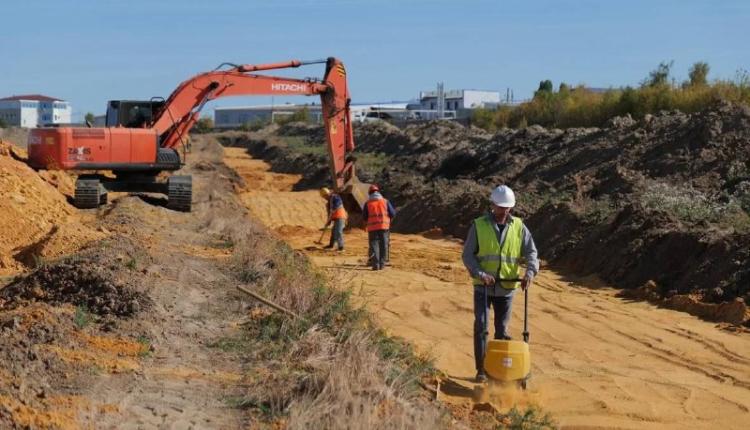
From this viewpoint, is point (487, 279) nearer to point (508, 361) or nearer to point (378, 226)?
point (508, 361)

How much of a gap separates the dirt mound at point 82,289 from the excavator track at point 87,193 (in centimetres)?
1143

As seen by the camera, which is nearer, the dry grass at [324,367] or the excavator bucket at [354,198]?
the dry grass at [324,367]

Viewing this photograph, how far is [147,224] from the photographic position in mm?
20156

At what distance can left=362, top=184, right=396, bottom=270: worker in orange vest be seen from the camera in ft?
61.1

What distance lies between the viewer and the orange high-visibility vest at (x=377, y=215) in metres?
18.6

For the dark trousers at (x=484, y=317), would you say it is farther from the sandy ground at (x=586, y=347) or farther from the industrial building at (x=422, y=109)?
the industrial building at (x=422, y=109)

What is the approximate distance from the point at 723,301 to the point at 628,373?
4590 mm

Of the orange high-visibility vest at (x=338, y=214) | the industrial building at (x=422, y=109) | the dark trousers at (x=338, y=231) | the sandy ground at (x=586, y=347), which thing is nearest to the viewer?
the sandy ground at (x=586, y=347)

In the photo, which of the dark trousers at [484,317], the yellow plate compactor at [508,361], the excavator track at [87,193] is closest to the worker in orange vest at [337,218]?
the excavator track at [87,193]

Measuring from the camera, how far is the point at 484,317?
9625 mm

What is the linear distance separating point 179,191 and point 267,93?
11.1ft

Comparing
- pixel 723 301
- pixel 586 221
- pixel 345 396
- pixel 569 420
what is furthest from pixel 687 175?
pixel 345 396

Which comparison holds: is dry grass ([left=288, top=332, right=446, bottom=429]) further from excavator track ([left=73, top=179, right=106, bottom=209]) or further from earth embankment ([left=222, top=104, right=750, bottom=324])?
excavator track ([left=73, top=179, right=106, bottom=209])

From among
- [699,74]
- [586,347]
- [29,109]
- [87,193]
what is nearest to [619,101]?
[699,74]
